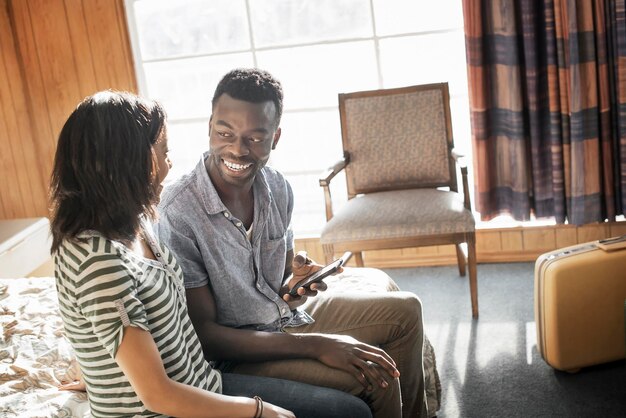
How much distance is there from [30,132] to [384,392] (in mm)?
2780

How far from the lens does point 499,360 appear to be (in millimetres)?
2932

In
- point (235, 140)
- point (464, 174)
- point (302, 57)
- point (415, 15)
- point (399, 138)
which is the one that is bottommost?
point (464, 174)

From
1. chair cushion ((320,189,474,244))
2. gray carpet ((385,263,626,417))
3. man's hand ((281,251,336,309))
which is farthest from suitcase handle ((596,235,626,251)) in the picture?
man's hand ((281,251,336,309))

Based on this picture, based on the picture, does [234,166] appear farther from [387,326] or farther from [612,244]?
[612,244]

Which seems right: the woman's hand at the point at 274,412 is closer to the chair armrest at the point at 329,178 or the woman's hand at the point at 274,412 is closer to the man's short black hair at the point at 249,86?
the man's short black hair at the point at 249,86

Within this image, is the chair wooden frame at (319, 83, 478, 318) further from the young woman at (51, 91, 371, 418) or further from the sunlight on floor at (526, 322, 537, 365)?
the young woman at (51, 91, 371, 418)

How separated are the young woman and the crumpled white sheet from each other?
1.02 feet

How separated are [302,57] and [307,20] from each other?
173mm

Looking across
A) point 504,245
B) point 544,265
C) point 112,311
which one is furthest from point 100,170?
point 504,245

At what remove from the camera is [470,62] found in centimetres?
352

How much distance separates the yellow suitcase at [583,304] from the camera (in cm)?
265

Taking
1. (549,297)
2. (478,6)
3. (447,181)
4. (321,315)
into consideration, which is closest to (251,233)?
(321,315)

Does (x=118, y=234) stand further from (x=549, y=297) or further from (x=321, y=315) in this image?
(x=549, y=297)

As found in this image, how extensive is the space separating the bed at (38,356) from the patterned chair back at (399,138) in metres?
0.97
